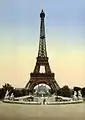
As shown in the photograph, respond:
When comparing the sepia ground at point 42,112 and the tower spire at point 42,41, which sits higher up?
the tower spire at point 42,41

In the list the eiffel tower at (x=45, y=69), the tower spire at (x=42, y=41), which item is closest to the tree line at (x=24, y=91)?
the eiffel tower at (x=45, y=69)

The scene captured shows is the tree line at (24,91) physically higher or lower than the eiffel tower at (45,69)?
lower

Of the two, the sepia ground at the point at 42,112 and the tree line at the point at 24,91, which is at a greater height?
the tree line at the point at 24,91

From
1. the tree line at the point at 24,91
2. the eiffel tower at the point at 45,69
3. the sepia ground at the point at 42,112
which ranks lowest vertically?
the sepia ground at the point at 42,112

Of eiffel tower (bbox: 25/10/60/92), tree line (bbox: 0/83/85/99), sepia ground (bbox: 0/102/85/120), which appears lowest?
sepia ground (bbox: 0/102/85/120)

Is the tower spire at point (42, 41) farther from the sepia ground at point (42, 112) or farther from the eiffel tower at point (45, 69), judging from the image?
the sepia ground at point (42, 112)

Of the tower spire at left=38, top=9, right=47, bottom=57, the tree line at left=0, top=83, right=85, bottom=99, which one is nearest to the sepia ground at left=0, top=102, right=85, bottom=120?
the tree line at left=0, top=83, right=85, bottom=99

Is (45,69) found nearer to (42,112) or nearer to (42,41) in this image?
(42,41)

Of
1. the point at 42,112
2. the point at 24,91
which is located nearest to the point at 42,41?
the point at 24,91

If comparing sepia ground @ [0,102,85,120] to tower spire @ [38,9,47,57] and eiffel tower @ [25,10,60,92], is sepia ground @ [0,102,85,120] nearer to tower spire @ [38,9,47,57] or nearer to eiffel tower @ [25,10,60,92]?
eiffel tower @ [25,10,60,92]

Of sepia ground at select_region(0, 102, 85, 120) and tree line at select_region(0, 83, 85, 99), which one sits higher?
tree line at select_region(0, 83, 85, 99)
